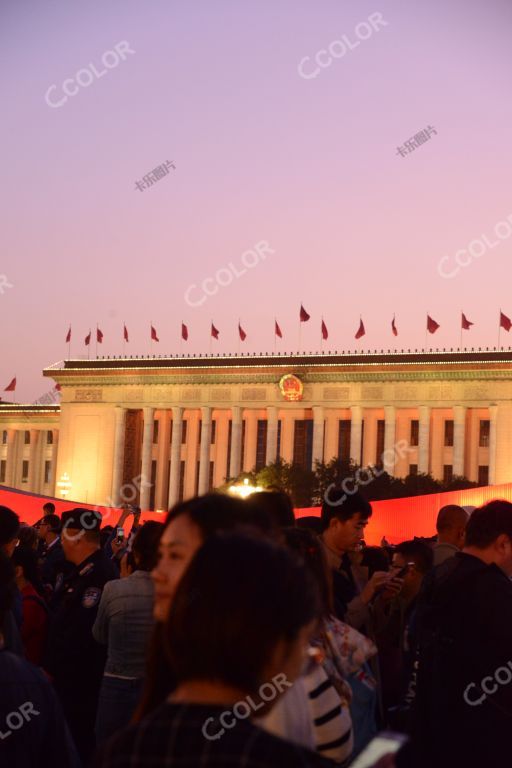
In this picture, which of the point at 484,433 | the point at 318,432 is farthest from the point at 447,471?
the point at 318,432

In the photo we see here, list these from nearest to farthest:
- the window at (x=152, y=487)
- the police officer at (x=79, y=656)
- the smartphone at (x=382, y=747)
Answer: the smartphone at (x=382, y=747), the police officer at (x=79, y=656), the window at (x=152, y=487)

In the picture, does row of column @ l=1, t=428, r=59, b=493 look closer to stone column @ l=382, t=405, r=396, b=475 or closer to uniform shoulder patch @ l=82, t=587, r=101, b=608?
stone column @ l=382, t=405, r=396, b=475

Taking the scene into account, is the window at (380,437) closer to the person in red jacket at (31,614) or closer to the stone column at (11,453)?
the stone column at (11,453)

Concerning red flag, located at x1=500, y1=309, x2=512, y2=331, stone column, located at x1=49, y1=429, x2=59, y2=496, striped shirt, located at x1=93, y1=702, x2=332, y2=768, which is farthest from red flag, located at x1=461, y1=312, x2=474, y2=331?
striped shirt, located at x1=93, y1=702, x2=332, y2=768

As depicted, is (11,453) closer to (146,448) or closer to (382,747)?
(146,448)

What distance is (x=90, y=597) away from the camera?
Answer: 6.56 meters

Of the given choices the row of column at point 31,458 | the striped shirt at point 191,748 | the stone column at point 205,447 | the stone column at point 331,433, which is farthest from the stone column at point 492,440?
the striped shirt at point 191,748

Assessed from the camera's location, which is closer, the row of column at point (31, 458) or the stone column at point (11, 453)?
the row of column at point (31, 458)

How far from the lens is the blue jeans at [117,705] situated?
19.0 ft

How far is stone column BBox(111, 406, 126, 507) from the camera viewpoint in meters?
65.9

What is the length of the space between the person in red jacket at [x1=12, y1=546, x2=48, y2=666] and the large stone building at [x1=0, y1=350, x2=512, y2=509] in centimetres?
5199

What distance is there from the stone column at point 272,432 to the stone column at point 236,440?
165cm

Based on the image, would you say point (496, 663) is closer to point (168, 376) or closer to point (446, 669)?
point (446, 669)

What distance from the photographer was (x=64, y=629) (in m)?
6.51
